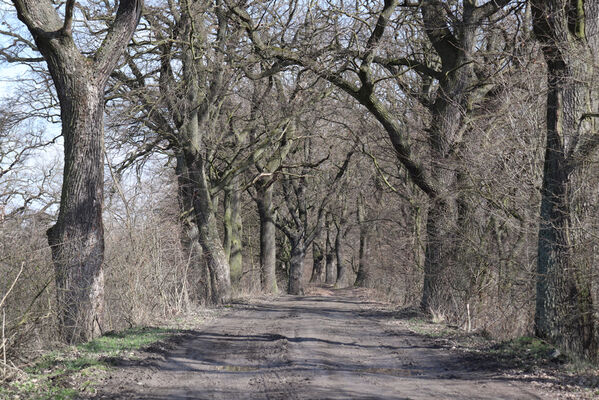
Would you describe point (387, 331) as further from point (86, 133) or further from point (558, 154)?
point (86, 133)

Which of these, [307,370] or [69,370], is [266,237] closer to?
[307,370]

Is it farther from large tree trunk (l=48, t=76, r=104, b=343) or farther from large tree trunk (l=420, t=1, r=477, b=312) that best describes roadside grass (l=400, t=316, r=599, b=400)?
large tree trunk (l=48, t=76, r=104, b=343)

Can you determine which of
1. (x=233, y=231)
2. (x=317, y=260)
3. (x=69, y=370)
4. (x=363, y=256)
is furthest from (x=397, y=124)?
(x=317, y=260)

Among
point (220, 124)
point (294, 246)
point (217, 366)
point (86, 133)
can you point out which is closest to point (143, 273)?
point (86, 133)

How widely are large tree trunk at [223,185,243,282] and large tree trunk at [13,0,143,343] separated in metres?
12.3

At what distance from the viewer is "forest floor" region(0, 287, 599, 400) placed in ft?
19.7

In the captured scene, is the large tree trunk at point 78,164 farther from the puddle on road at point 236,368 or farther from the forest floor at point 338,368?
the puddle on road at point 236,368

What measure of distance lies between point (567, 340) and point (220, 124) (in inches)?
667

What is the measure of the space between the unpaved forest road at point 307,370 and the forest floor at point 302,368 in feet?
0.04

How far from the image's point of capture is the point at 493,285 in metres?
12.1

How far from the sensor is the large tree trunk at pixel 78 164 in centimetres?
941

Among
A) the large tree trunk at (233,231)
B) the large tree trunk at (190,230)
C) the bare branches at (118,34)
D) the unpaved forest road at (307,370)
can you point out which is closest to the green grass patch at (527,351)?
the unpaved forest road at (307,370)

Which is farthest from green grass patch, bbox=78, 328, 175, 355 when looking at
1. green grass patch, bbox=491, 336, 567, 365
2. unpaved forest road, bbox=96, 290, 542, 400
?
green grass patch, bbox=491, 336, 567, 365

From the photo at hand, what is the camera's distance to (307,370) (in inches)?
285
